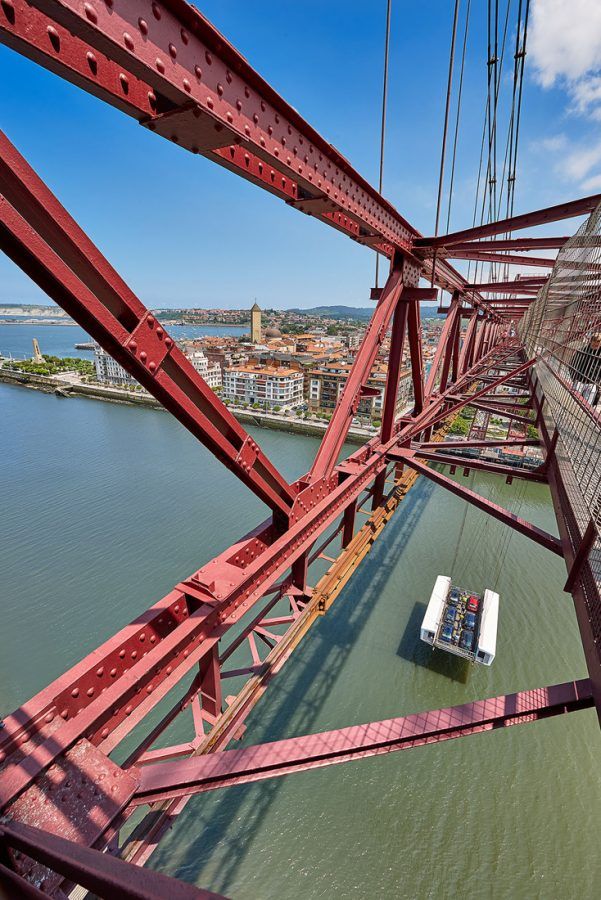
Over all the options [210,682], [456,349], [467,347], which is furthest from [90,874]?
[467,347]

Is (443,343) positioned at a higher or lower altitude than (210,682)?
higher

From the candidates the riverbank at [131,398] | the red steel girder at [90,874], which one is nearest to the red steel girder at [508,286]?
the red steel girder at [90,874]

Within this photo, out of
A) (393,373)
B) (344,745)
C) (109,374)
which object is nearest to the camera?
(344,745)

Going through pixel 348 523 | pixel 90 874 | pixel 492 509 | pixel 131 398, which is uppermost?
pixel 90 874

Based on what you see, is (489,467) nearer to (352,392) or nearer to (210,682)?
(352,392)

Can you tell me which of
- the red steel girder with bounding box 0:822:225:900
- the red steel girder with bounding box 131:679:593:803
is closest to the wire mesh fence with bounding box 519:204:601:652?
the red steel girder with bounding box 131:679:593:803

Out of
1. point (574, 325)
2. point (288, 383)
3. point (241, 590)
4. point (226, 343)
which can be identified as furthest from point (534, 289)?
point (226, 343)
